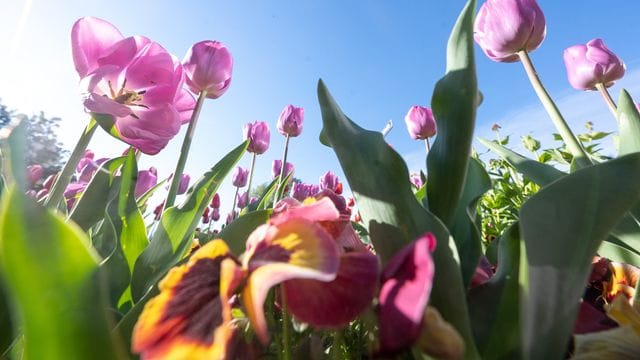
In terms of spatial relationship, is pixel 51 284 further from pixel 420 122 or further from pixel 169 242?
pixel 420 122

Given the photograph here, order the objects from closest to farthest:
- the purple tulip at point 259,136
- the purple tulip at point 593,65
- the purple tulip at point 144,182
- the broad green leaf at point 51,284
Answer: the broad green leaf at point 51,284, the purple tulip at point 593,65, the purple tulip at point 144,182, the purple tulip at point 259,136

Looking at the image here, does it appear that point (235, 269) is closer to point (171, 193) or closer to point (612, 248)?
point (171, 193)

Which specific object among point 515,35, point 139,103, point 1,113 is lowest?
point 1,113

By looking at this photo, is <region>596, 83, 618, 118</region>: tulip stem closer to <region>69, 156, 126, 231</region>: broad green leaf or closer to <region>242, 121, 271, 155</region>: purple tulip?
<region>69, 156, 126, 231</region>: broad green leaf

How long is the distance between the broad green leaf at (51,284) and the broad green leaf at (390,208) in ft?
0.55

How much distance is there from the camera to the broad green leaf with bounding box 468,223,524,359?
0.85ft

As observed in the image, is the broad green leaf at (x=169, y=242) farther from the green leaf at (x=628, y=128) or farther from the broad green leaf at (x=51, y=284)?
the green leaf at (x=628, y=128)

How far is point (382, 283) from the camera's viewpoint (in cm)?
22

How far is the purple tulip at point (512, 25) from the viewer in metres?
0.92

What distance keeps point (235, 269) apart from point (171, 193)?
2.03ft

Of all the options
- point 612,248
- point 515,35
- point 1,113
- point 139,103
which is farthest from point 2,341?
point 1,113

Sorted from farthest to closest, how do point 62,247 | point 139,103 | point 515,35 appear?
point 515,35 < point 139,103 < point 62,247

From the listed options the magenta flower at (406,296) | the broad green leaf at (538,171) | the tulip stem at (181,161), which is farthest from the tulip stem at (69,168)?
the broad green leaf at (538,171)

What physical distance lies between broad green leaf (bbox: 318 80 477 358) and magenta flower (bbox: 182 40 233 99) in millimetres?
649
